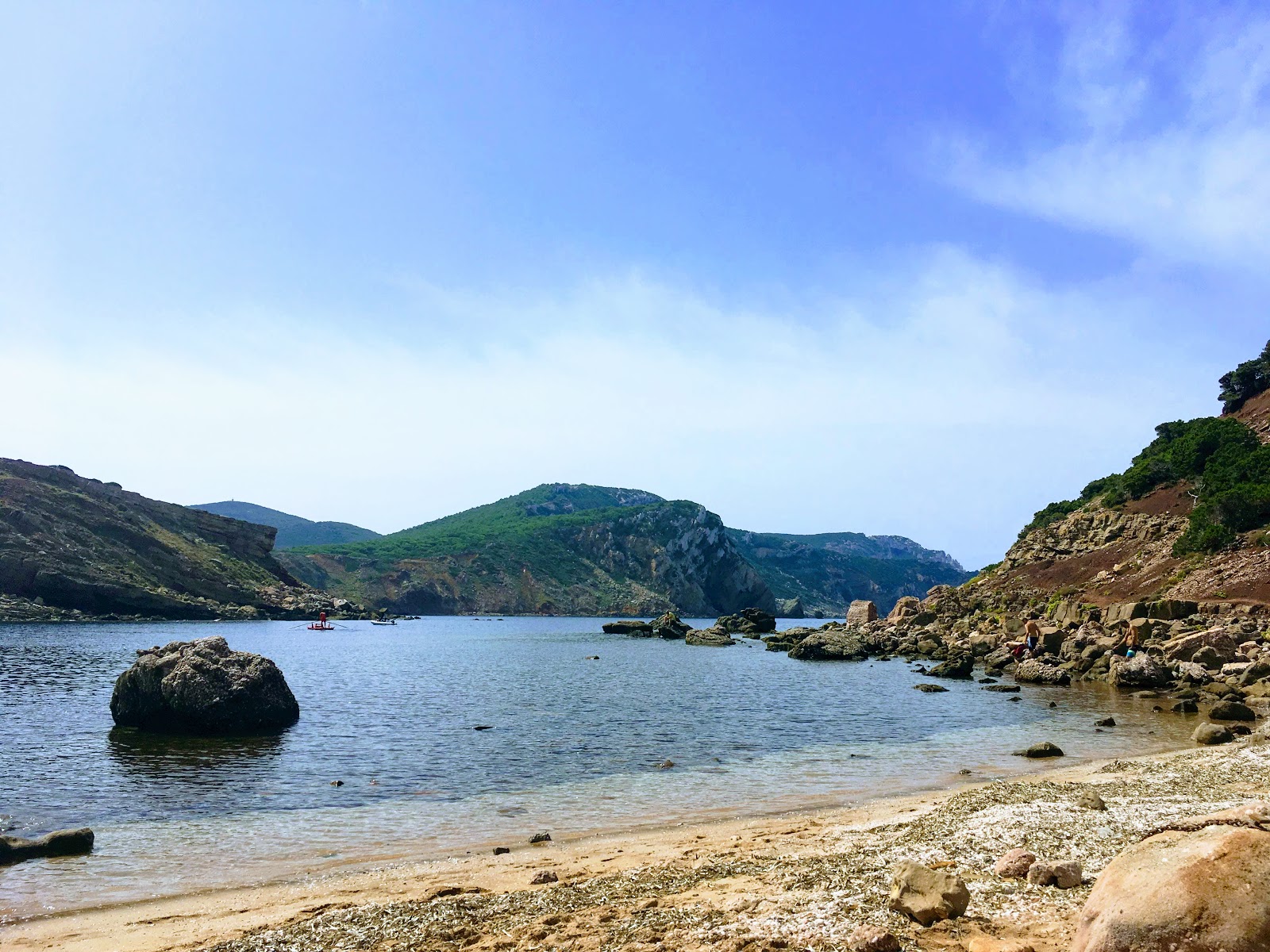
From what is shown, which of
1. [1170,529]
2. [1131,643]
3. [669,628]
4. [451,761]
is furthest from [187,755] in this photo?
[669,628]

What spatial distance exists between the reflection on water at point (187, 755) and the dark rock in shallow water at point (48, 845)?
21.7ft

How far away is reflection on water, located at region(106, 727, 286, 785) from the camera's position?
24.6 m

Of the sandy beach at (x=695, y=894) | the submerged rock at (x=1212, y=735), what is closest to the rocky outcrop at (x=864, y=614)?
the submerged rock at (x=1212, y=735)

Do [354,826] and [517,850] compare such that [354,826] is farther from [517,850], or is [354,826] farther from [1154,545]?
[1154,545]

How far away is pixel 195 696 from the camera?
104 feet

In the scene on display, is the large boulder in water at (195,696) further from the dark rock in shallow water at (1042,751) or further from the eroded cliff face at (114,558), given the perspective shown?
the eroded cliff face at (114,558)

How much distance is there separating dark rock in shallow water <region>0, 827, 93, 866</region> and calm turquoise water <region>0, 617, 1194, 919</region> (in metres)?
0.41

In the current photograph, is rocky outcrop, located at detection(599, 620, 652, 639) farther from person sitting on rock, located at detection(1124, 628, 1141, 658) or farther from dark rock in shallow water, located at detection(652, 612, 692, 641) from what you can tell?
person sitting on rock, located at detection(1124, 628, 1141, 658)

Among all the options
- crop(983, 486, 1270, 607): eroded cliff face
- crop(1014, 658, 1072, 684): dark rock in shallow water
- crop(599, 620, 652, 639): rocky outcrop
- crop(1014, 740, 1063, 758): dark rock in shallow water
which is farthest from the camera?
crop(599, 620, 652, 639): rocky outcrop

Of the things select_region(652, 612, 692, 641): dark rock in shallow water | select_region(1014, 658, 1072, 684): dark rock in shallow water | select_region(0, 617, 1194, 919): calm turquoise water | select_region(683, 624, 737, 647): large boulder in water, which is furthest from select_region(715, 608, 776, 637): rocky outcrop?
select_region(0, 617, 1194, 919): calm turquoise water

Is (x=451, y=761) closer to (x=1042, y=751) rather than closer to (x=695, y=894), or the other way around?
(x=695, y=894)

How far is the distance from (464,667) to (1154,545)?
67.1 m

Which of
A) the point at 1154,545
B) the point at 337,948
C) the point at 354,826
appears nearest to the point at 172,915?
the point at 337,948

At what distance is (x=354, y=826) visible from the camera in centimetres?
Result: 1889
